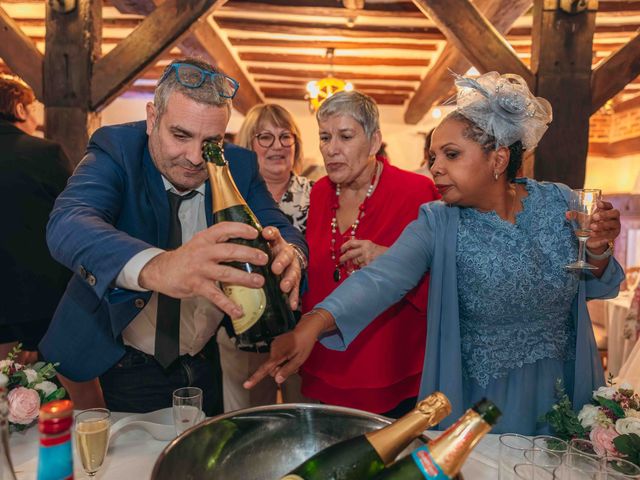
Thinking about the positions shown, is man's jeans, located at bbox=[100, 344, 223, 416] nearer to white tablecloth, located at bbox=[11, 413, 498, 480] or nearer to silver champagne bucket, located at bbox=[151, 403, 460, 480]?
white tablecloth, located at bbox=[11, 413, 498, 480]

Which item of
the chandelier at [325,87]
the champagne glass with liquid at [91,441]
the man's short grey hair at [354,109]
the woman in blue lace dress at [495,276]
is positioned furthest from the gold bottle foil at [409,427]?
the chandelier at [325,87]

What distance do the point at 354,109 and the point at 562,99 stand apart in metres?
1.46

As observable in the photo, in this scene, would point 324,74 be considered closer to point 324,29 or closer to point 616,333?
point 324,29

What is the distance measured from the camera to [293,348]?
51.4 inches

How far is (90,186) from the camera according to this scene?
1.35 m

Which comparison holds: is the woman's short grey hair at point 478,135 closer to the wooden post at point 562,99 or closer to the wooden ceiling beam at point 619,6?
the wooden post at point 562,99

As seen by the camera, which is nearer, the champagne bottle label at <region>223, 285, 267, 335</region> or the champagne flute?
the champagne bottle label at <region>223, 285, 267, 335</region>

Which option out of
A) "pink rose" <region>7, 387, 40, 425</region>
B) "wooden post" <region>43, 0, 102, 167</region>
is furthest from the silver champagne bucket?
"wooden post" <region>43, 0, 102, 167</region>

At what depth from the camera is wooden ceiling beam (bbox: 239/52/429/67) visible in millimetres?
5883

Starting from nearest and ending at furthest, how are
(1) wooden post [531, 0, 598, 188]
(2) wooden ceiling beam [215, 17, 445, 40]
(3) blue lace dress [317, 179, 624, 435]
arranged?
(3) blue lace dress [317, 179, 624, 435]
(1) wooden post [531, 0, 598, 188]
(2) wooden ceiling beam [215, 17, 445, 40]

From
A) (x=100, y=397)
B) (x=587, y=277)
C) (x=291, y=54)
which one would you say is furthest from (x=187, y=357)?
(x=291, y=54)

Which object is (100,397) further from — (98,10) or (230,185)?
(98,10)

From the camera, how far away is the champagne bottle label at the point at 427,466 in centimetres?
70

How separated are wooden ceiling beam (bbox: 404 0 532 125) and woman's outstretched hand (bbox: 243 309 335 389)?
849mm
